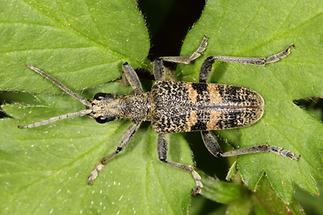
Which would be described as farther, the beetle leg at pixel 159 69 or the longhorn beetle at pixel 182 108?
the beetle leg at pixel 159 69

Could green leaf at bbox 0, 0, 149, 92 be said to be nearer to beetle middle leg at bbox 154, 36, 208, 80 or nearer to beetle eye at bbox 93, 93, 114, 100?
beetle eye at bbox 93, 93, 114, 100

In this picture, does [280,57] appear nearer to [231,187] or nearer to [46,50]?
[231,187]

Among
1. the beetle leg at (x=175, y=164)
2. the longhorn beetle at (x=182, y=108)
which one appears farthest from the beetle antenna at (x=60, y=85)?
the beetle leg at (x=175, y=164)

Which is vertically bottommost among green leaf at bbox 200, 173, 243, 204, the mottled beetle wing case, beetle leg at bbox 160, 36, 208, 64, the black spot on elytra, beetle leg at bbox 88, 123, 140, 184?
green leaf at bbox 200, 173, 243, 204

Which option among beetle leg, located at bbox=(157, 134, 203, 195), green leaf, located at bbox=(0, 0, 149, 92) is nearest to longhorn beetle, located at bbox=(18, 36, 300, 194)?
beetle leg, located at bbox=(157, 134, 203, 195)

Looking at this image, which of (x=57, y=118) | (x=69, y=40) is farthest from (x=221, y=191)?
(x=69, y=40)

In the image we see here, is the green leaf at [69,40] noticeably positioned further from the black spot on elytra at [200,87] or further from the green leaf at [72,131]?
the black spot on elytra at [200,87]
